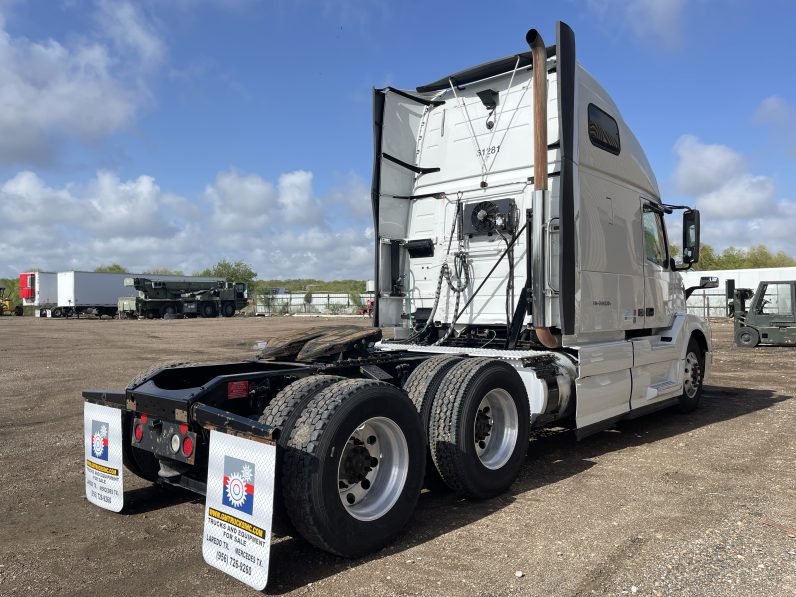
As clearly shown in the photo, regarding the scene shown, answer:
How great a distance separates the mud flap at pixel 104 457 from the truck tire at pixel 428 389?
2.12 m

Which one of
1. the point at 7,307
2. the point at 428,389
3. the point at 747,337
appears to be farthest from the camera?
the point at 7,307

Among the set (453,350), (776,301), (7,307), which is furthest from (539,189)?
(7,307)

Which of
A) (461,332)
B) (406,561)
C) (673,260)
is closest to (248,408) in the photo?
(406,561)

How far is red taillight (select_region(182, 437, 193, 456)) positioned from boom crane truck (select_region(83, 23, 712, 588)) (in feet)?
0.12

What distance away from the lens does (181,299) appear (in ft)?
160

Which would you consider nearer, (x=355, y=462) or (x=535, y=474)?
(x=355, y=462)

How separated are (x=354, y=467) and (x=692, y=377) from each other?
20.4 feet

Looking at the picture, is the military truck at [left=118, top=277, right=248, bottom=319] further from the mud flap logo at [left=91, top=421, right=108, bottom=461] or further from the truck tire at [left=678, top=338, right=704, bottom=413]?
the mud flap logo at [left=91, top=421, right=108, bottom=461]

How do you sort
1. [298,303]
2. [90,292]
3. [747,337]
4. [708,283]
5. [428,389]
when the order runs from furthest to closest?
[298,303]
[90,292]
[747,337]
[708,283]
[428,389]

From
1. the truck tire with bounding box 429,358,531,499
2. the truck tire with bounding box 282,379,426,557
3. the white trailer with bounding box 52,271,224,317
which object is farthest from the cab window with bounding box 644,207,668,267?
the white trailer with bounding box 52,271,224,317

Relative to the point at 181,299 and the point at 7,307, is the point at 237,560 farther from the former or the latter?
the point at 7,307

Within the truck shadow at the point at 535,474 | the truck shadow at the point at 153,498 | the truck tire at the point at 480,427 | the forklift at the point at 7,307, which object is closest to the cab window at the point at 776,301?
the truck shadow at the point at 535,474

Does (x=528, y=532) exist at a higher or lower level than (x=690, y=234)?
lower

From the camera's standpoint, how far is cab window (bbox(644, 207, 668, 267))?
25.0 feet
